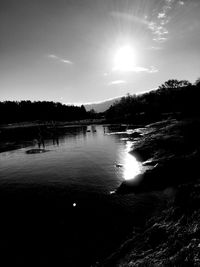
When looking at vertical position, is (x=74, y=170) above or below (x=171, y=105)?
below

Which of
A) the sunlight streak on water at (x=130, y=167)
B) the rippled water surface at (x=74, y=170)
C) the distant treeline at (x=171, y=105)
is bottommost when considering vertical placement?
the rippled water surface at (x=74, y=170)

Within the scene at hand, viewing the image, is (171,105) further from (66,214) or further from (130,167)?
(66,214)

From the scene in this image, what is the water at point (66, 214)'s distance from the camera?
1298cm

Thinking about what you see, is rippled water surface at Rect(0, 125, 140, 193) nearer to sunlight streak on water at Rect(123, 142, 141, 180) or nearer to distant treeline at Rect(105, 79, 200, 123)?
sunlight streak on water at Rect(123, 142, 141, 180)

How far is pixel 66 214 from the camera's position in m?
17.6

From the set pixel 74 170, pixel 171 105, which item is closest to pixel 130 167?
pixel 74 170

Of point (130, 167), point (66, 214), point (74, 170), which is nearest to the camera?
point (66, 214)

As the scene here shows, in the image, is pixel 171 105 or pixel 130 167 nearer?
pixel 130 167

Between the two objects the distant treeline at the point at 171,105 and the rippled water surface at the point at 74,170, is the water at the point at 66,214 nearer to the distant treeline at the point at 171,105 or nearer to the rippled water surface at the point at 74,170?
the rippled water surface at the point at 74,170

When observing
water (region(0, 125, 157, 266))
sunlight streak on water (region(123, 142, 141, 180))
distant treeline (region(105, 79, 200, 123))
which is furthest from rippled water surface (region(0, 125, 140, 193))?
distant treeline (region(105, 79, 200, 123))

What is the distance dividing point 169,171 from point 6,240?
1584 centimetres

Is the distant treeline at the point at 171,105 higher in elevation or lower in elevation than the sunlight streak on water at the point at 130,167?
higher

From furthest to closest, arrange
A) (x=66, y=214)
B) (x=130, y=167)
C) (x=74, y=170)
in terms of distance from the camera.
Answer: (x=74, y=170) < (x=130, y=167) < (x=66, y=214)

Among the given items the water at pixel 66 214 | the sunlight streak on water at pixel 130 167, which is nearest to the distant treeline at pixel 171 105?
the sunlight streak on water at pixel 130 167
